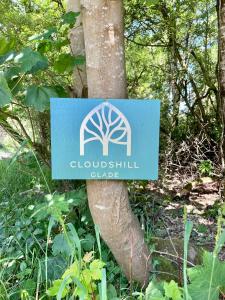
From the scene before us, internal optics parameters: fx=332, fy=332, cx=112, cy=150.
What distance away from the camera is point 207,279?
101 cm

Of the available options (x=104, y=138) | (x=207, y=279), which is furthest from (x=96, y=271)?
(x=104, y=138)

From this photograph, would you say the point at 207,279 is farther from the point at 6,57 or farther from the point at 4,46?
the point at 4,46

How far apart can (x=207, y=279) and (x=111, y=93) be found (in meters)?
0.78

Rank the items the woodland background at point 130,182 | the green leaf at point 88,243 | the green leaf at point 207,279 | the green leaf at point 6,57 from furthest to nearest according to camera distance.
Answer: the green leaf at point 88,243, the green leaf at point 6,57, the woodland background at point 130,182, the green leaf at point 207,279

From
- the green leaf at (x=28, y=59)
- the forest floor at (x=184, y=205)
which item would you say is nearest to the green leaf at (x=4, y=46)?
the green leaf at (x=28, y=59)

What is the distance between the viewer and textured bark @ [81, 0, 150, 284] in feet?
4.41

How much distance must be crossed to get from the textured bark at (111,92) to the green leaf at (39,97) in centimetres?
23

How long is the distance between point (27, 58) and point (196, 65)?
3.40m

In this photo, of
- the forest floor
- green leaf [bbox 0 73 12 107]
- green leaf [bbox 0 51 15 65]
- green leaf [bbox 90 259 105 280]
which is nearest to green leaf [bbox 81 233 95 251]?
the forest floor

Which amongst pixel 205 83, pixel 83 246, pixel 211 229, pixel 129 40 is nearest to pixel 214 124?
pixel 205 83

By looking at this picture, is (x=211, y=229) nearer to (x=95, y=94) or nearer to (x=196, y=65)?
(x=95, y=94)

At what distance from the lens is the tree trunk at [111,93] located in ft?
4.41

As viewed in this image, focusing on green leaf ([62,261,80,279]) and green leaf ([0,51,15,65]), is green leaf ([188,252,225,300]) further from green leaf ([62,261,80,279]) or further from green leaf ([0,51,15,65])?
green leaf ([0,51,15,65])

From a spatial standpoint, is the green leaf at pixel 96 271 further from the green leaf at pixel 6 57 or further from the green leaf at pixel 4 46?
the green leaf at pixel 4 46
